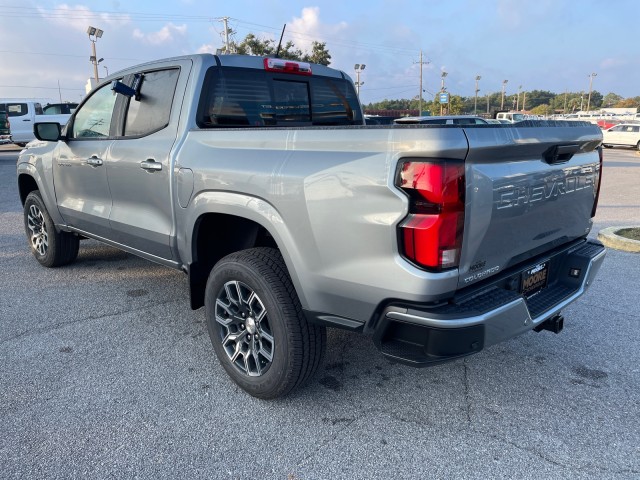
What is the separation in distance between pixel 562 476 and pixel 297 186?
1.79m

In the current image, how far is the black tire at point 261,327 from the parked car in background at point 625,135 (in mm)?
28911

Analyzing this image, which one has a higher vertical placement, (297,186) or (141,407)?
(297,186)

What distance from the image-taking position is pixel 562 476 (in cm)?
227

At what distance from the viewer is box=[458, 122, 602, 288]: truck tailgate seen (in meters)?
2.15

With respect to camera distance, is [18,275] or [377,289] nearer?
[377,289]

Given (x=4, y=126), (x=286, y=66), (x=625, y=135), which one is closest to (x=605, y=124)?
(x=625, y=135)

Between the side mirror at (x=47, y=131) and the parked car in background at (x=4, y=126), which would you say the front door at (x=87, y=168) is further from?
the parked car in background at (x=4, y=126)

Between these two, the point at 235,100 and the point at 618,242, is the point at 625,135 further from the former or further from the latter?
the point at 235,100

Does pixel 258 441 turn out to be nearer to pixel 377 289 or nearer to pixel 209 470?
pixel 209 470

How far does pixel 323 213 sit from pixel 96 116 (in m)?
2.82

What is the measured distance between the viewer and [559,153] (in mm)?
2580

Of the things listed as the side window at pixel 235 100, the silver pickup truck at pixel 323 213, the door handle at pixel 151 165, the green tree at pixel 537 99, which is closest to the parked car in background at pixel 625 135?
the silver pickup truck at pixel 323 213

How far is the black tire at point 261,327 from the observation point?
8.57 ft

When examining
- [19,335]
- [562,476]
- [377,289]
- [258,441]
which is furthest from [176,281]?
→ [562,476]
